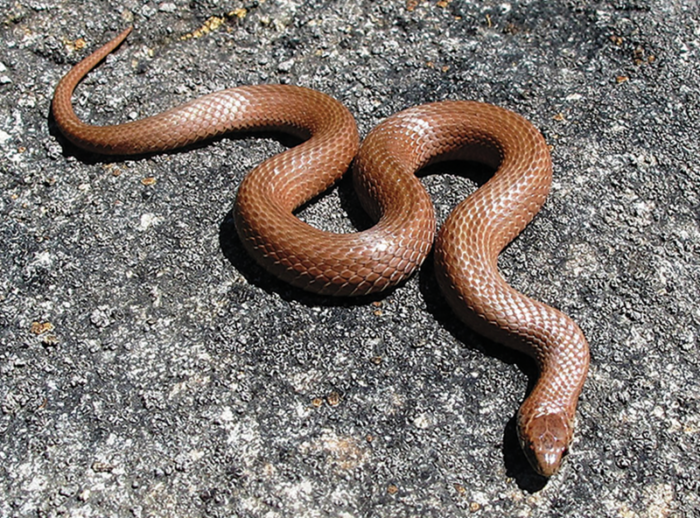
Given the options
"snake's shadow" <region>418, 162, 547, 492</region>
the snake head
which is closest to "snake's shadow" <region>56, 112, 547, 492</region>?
"snake's shadow" <region>418, 162, 547, 492</region>

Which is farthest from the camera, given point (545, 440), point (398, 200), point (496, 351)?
point (398, 200)

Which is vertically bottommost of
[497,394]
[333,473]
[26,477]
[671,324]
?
[26,477]

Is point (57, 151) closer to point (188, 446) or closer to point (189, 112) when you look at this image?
point (189, 112)

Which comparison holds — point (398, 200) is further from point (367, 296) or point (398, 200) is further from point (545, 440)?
point (545, 440)

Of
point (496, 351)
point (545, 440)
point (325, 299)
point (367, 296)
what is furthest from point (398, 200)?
point (545, 440)

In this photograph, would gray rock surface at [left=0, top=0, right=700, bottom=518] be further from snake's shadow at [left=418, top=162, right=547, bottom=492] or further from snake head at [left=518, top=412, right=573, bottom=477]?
snake head at [left=518, top=412, right=573, bottom=477]

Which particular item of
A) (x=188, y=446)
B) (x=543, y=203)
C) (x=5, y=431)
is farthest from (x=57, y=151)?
(x=543, y=203)

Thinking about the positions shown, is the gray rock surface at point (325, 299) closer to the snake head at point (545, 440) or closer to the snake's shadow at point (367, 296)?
the snake's shadow at point (367, 296)
